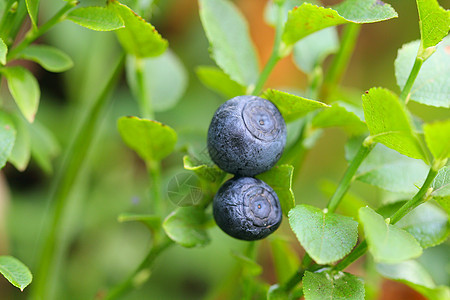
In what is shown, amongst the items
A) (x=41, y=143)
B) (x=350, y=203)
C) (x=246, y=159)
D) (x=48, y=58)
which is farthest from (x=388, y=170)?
(x=41, y=143)

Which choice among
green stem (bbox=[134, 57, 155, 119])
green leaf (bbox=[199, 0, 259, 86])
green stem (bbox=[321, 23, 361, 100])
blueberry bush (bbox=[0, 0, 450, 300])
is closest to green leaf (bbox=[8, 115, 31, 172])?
blueberry bush (bbox=[0, 0, 450, 300])

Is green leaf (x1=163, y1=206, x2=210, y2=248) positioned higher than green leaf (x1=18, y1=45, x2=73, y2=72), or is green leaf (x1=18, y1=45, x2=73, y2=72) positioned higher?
green leaf (x1=18, y1=45, x2=73, y2=72)

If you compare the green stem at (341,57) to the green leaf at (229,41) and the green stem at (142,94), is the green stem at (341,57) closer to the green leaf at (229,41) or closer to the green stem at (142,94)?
the green leaf at (229,41)

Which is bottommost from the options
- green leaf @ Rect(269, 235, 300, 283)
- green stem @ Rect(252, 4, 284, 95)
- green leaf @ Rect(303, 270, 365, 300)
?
green leaf @ Rect(269, 235, 300, 283)

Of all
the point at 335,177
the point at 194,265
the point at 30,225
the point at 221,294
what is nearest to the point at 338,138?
the point at 335,177

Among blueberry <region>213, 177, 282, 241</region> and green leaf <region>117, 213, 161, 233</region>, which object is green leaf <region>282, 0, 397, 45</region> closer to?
blueberry <region>213, 177, 282, 241</region>

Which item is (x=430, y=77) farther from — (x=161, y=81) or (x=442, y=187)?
(x=161, y=81)
